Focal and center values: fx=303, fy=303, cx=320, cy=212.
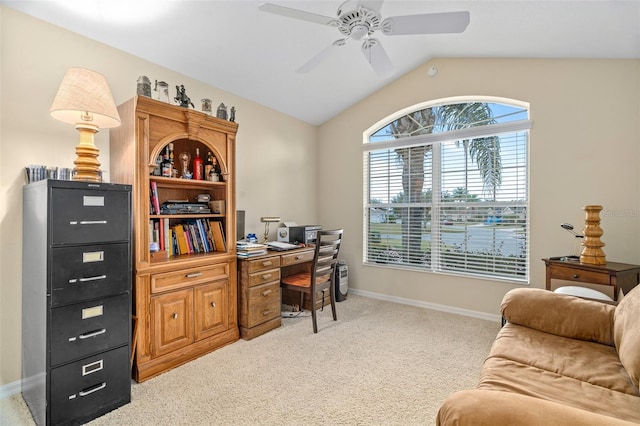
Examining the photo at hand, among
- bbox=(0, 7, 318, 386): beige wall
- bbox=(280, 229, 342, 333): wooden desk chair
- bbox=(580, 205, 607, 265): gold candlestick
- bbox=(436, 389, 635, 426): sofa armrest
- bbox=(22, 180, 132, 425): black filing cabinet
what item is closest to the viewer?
bbox=(436, 389, 635, 426): sofa armrest

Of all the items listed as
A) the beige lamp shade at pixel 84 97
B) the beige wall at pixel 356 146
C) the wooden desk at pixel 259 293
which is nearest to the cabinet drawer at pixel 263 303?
the wooden desk at pixel 259 293

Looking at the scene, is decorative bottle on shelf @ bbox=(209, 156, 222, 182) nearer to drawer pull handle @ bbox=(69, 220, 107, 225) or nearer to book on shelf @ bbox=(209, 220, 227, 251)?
book on shelf @ bbox=(209, 220, 227, 251)

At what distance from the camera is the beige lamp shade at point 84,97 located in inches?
70.1

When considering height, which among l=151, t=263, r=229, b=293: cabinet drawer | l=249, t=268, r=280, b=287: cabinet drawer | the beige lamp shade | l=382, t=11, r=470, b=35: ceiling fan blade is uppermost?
l=382, t=11, r=470, b=35: ceiling fan blade

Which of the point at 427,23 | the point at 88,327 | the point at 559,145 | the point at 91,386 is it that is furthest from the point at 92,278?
the point at 559,145

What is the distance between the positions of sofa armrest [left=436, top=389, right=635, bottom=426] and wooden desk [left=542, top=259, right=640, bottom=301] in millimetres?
2055

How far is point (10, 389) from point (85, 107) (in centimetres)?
193

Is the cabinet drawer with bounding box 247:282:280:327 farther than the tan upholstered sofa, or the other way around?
the cabinet drawer with bounding box 247:282:280:327

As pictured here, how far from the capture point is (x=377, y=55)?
2330 millimetres

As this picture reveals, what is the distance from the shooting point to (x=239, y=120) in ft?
11.5

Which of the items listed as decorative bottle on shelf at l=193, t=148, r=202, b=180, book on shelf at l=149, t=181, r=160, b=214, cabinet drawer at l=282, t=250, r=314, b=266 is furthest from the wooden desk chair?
book on shelf at l=149, t=181, r=160, b=214

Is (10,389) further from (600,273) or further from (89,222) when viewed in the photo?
(600,273)

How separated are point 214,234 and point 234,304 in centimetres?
69

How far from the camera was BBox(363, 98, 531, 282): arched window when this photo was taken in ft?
10.9
